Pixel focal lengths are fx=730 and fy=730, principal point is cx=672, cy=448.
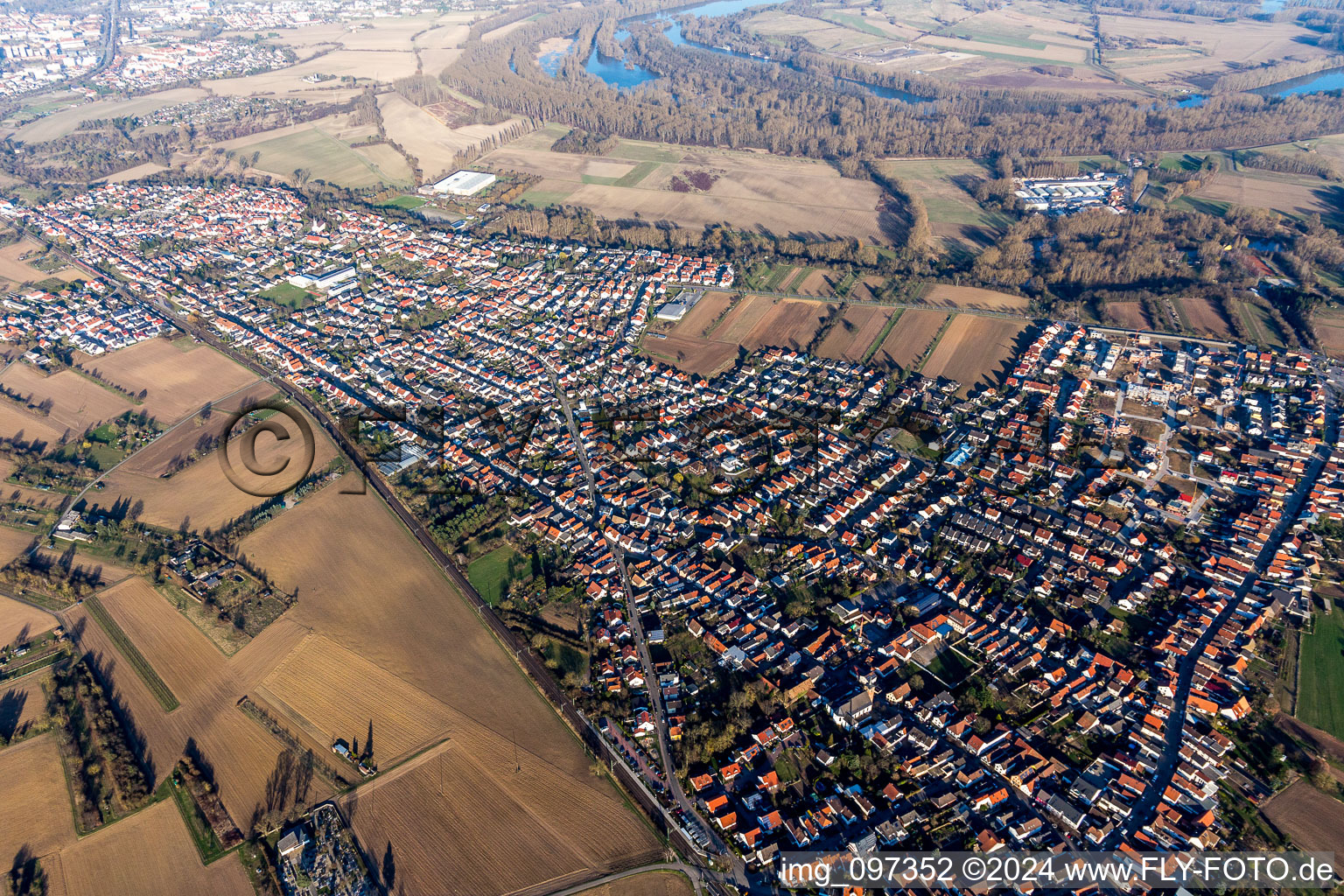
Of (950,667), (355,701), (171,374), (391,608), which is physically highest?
(171,374)

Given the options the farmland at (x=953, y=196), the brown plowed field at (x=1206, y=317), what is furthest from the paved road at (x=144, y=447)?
the brown plowed field at (x=1206, y=317)

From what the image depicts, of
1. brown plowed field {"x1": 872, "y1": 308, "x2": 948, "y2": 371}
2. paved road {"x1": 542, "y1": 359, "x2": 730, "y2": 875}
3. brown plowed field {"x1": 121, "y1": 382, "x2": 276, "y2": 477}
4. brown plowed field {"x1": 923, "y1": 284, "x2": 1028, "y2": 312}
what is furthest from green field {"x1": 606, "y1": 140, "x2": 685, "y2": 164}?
brown plowed field {"x1": 121, "y1": 382, "x2": 276, "y2": 477}

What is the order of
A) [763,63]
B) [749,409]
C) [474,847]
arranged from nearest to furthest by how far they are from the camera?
[474,847] → [749,409] → [763,63]

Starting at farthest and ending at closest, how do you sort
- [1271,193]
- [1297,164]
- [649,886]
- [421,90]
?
[421,90], [1297,164], [1271,193], [649,886]

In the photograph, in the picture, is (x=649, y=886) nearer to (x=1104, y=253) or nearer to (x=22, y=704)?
(x=22, y=704)

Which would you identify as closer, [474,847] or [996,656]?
[474,847]

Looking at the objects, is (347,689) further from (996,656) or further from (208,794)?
(996,656)

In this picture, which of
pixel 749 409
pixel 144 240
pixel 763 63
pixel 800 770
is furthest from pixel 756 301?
pixel 763 63

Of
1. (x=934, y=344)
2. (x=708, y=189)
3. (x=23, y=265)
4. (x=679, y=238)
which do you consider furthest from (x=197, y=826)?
(x=708, y=189)

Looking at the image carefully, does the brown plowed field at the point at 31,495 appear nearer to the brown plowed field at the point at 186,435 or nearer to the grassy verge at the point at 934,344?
the brown plowed field at the point at 186,435
